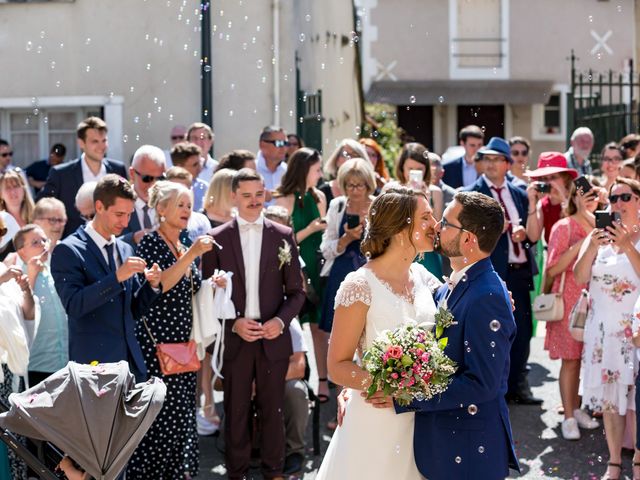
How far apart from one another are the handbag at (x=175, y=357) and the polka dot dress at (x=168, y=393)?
0.11ft

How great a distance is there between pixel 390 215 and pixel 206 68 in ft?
29.7

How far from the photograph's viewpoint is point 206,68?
13.7 meters

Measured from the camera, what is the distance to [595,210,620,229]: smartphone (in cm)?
732

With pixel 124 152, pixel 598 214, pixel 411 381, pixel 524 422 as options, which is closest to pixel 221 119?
pixel 124 152

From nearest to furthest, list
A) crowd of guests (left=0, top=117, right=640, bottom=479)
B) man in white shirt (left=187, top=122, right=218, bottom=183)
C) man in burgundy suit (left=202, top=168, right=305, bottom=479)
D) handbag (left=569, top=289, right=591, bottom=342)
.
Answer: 1. crowd of guests (left=0, top=117, right=640, bottom=479)
2. man in burgundy suit (left=202, top=168, right=305, bottom=479)
3. handbag (left=569, top=289, right=591, bottom=342)
4. man in white shirt (left=187, top=122, right=218, bottom=183)

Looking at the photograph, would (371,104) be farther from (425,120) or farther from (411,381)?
(411,381)

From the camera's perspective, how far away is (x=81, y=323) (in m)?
6.63

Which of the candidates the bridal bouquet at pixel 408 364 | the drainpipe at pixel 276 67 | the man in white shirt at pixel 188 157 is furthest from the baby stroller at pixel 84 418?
the drainpipe at pixel 276 67

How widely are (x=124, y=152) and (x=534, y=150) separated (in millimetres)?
22760

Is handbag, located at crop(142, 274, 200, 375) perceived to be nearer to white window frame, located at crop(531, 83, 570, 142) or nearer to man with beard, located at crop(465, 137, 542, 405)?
man with beard, located at crop(465, 137, 542, 405)

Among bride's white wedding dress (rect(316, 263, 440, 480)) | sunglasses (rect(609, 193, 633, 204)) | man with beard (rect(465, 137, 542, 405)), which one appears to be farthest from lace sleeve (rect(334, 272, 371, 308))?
man with beard (rect(465, 137, 542, 405))

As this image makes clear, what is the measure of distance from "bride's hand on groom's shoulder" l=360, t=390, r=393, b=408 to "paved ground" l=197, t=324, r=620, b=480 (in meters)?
2.89

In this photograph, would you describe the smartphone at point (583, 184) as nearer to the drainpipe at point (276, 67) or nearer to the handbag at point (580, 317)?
the handbag at point (580, 317)

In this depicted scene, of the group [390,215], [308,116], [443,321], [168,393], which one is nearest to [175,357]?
[168,393]
